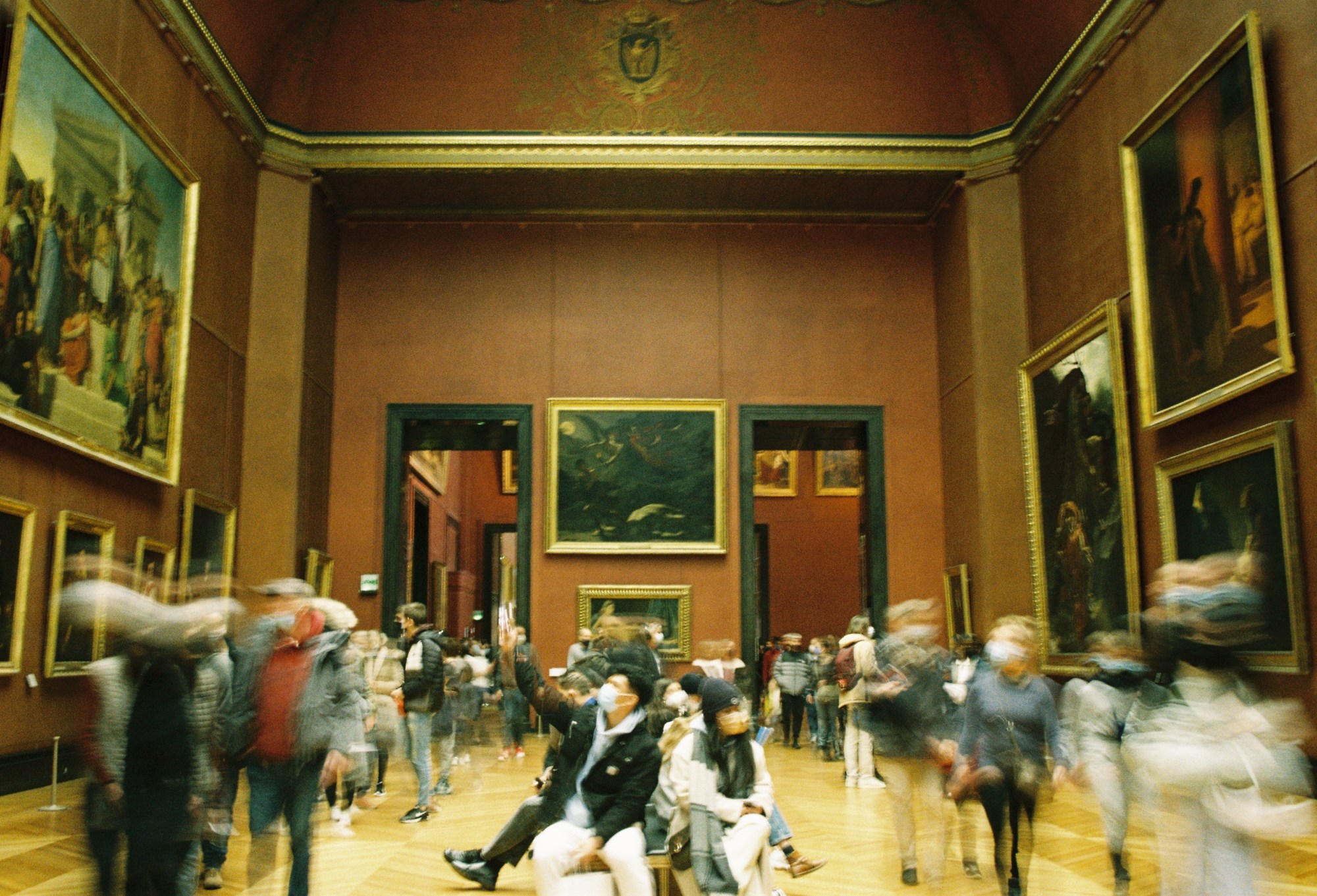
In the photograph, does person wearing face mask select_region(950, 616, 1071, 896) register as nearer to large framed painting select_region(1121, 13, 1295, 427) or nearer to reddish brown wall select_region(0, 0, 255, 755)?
large framed painting select_region(1121, 13, 1295, 427)

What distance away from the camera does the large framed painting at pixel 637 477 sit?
17.7m

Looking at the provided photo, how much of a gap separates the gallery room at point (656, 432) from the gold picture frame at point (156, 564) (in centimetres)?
7

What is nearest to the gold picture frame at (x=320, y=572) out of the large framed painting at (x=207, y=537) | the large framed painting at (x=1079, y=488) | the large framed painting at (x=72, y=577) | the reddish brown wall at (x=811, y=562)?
the large framed painting at (x=207, y=537)

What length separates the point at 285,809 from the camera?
5863 mm

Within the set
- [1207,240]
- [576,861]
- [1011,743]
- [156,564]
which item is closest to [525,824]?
[576,861]

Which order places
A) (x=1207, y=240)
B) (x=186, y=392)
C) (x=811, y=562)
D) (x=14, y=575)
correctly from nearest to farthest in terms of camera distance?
(x=14, y=575), (x=1207, y=240), (x=186, y=392), (x=811, y=562)

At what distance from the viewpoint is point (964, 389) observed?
1688 centimetres

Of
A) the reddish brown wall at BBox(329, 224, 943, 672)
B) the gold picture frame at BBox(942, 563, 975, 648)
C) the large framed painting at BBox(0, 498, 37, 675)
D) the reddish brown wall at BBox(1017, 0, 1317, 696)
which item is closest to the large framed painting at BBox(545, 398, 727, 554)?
the reddish brown wall at BBox(329, 224, 943, 672)

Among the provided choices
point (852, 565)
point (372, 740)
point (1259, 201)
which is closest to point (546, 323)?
point (372, 740)

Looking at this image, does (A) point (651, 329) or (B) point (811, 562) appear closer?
(A) point (651, 329)

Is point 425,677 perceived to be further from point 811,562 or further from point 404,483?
point 811,562

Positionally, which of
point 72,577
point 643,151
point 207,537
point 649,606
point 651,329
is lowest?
point 649,606

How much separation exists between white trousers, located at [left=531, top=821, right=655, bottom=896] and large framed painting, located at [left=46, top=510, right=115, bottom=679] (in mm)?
5839

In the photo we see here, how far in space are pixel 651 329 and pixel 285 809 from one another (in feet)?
43.2
